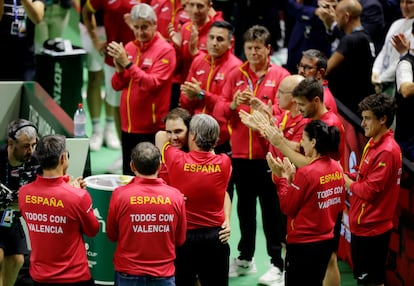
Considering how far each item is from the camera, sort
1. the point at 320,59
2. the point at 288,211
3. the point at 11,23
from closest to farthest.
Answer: the point at 288,211 → the point at 320,59 → the point at 11,23

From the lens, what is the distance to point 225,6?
12.6 m

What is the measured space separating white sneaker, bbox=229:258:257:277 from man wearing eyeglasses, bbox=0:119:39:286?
6.72 ft

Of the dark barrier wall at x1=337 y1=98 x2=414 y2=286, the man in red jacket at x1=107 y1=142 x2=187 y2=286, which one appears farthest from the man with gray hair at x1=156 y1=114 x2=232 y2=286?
the dark barrier wall at x1=337 y1=98 x2=414 y2=286

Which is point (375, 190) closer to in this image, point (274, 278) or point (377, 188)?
point (377, 188)

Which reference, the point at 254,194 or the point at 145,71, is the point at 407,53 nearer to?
the point at 254,194

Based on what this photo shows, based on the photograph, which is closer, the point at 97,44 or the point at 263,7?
the point at 97,44

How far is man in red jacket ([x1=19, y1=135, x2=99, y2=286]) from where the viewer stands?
592 cm

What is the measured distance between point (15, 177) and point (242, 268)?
2.35 meters

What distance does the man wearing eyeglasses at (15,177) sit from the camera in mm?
6945

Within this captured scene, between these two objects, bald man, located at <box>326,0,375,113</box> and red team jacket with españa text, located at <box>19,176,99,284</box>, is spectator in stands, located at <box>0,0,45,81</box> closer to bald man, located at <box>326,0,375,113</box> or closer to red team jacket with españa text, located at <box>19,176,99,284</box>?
bald man, located at <box>326,0,375,113</box>

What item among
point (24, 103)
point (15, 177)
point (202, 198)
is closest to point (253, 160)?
point (202, 198)

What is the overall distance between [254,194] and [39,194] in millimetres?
2705

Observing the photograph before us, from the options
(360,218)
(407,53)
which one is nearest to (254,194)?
(360,218)

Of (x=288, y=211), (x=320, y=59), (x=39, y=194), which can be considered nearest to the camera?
(x=39, y=194)
